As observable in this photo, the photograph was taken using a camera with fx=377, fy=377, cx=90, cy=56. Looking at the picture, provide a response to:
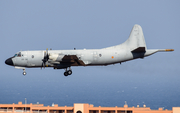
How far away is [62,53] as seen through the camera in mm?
67125

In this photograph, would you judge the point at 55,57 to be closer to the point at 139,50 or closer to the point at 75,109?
the point at 139,50

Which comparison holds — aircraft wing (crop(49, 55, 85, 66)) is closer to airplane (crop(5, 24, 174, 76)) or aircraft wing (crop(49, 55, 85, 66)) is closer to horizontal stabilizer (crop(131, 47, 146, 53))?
airplane (crop(5, 24, 174, 76))

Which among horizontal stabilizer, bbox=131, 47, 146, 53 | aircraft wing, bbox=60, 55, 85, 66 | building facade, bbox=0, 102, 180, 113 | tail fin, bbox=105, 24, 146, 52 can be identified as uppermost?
tail fin, bbox=105, 24, 146, 52

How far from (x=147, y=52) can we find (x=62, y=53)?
49.6 ft

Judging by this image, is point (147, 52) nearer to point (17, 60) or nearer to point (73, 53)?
point (73, 53)

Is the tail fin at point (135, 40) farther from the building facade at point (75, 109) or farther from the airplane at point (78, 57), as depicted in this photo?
the building facade at point (75, 109)

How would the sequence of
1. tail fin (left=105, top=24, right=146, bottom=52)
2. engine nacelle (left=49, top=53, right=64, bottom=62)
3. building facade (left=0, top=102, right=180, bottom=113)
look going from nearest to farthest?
engine nacelle (left=49, top=53, right=64, bottom=62)
tail fin (left=105, top=24, right=146, bottom=52)
building facade (left=0, top=102, right=180, bottom=113)

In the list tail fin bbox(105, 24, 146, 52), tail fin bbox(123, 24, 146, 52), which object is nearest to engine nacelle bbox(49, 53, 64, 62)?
tail fin bbox(105, 24, 146, 52)

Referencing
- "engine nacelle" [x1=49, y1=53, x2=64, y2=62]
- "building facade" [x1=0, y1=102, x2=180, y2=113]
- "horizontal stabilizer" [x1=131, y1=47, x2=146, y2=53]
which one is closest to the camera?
"engine nacelle" [x1=49, y1=53, x2=64, y2=62]

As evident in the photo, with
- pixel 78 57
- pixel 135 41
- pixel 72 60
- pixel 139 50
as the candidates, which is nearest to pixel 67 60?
pixel 72 60

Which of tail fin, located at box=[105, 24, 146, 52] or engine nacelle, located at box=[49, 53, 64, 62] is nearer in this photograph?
engine nacelle, located at box=[49, 53, 64, 62]

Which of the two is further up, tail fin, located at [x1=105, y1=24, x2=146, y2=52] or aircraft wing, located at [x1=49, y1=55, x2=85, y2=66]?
tail fin, located at [x1=105, y1=24, x2=146, y2=52]

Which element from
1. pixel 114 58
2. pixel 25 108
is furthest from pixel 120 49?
pixel 25 108

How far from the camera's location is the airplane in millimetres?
66188
